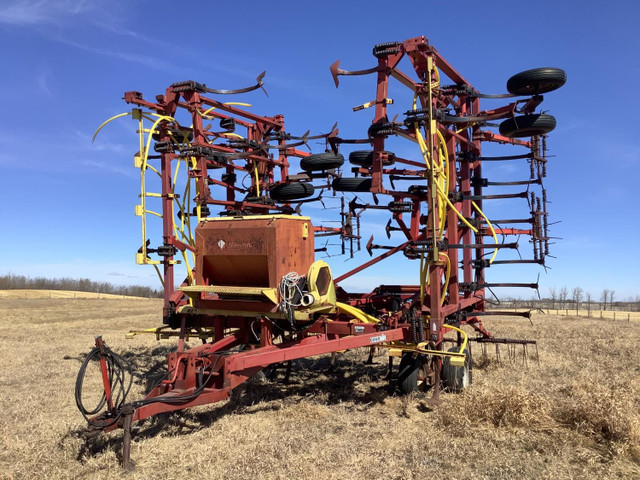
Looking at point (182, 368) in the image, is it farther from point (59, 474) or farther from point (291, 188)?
point (291, 188)

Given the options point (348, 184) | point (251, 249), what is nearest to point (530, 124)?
point (348, 184)

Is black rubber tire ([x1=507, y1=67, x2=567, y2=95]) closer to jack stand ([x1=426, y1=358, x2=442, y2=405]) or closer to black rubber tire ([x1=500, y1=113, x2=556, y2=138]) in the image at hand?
black rubber tire ([x1=500, y1=113, x2=556, y2=138])

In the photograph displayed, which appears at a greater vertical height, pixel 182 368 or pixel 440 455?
pixel 182 368

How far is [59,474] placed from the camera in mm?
4770

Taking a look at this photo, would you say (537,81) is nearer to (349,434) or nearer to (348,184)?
(348,184)

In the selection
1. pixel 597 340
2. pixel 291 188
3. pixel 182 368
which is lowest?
pixel 597 340

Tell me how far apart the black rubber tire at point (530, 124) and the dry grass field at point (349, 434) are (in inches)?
148

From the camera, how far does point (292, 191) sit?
442 inches

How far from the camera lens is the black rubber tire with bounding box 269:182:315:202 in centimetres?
1121

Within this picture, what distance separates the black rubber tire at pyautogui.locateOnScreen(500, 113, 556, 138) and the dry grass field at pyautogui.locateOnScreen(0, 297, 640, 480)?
376cm

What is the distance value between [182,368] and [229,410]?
5.09 feet

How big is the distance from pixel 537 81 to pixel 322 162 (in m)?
4.51

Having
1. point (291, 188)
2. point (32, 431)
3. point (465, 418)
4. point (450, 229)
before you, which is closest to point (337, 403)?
point (465, 418)

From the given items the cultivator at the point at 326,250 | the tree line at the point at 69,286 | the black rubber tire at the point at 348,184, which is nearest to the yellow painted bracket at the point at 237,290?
the cultivator at the point at 326,250
